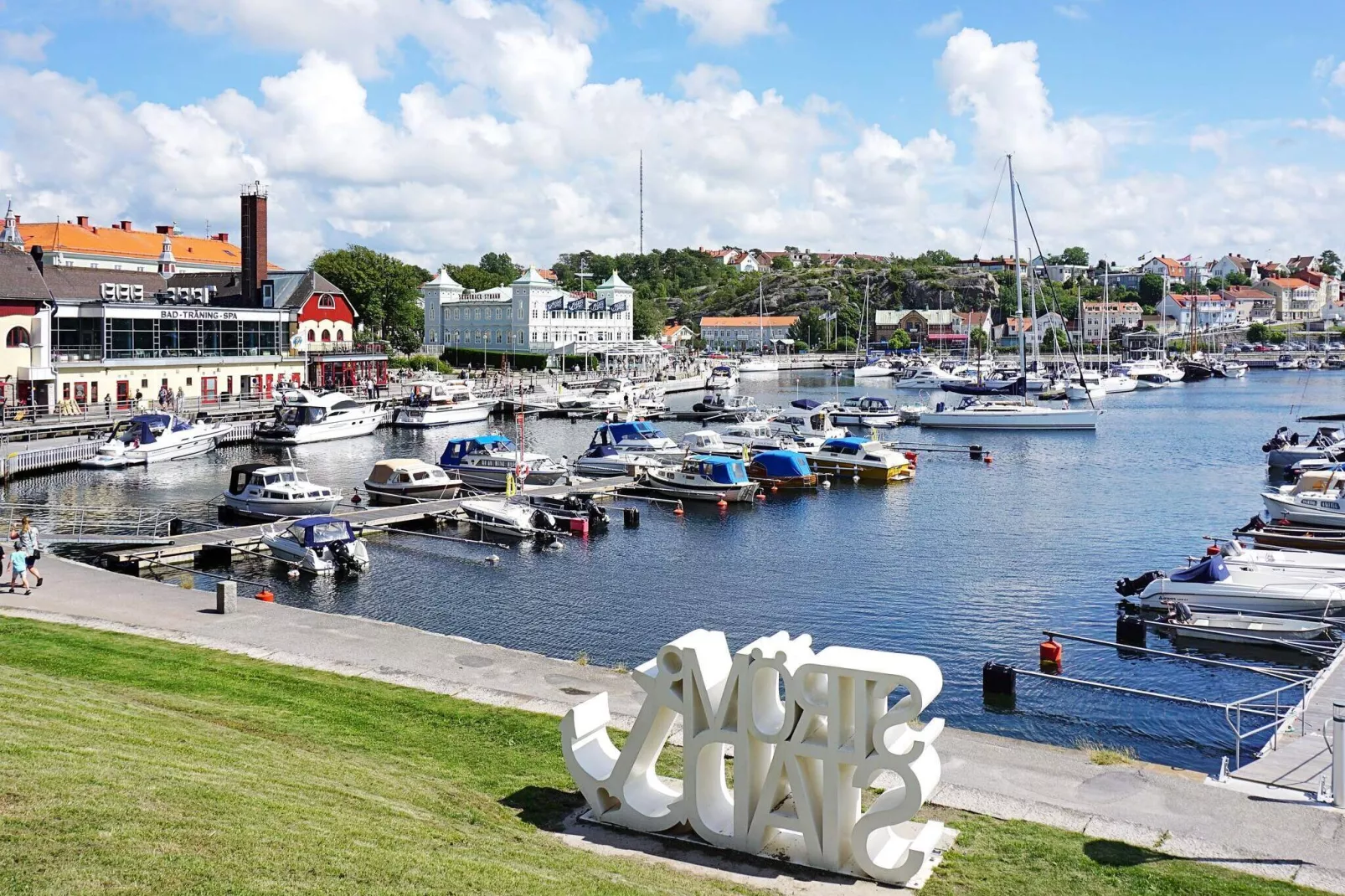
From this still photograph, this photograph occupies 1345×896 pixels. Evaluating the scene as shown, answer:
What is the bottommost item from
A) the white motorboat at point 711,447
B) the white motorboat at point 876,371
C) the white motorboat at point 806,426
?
the white motorboat at point 711,447

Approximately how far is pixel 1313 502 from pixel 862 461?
2419 centimetres

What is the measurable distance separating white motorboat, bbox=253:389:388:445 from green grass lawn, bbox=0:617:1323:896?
60.4 metres

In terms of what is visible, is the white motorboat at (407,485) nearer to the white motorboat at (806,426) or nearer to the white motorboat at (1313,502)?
the white motorboat at (806,426)

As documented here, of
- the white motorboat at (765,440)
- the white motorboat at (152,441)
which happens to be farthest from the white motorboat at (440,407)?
the white motorboat at (765,440)

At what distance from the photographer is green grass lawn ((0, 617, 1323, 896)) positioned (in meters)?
12.1

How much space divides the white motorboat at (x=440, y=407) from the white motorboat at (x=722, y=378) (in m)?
42.7

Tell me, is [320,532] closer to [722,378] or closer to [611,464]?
[611,464]

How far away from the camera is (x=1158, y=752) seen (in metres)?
25.0

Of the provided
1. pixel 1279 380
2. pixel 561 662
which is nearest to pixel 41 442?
pixel 561 662

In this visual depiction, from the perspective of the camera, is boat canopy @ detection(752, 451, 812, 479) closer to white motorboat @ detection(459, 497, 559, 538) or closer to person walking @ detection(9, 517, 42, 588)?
white motorboat @ detection(459, 497, 559, 538)

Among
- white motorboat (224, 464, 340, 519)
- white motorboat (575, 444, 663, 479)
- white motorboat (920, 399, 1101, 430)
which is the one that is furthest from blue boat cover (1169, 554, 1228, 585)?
white motorboat (920, 399, 1101, 430)

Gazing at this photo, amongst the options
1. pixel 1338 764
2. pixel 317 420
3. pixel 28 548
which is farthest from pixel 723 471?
pixel 1338 764

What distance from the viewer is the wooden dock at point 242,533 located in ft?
135

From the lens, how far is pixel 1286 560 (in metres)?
37.2
